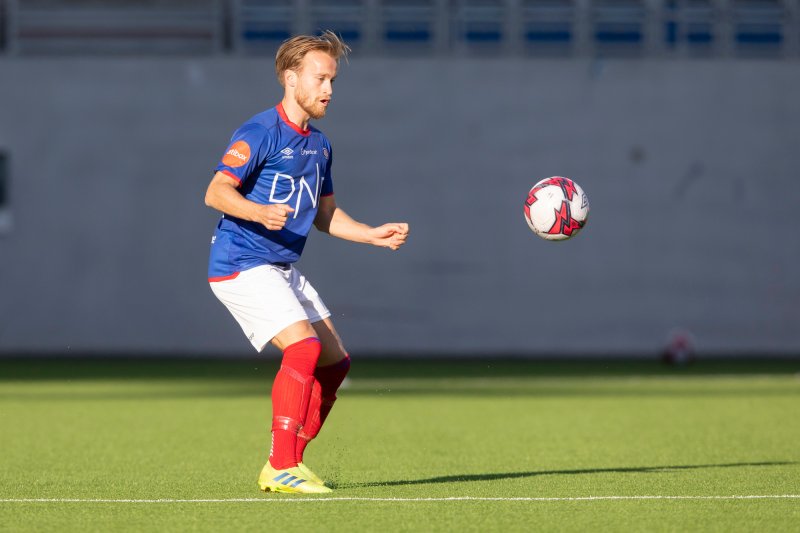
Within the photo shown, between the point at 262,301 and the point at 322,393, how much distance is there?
685mm

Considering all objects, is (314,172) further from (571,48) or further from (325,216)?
(571,48)

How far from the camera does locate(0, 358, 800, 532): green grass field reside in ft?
17.3

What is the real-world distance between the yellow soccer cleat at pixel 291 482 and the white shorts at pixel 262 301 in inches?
21.1

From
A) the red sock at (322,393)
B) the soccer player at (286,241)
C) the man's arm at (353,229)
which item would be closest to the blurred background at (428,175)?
the man's arm at (353,229)

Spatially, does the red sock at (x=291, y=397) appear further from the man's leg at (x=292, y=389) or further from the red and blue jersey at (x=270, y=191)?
the red and blue jersey at (x=270, y=191)

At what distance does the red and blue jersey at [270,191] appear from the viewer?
19.3 ft

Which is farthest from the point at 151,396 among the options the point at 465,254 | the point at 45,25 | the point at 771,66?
the point at 771,66

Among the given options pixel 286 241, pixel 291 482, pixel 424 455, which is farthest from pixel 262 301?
pixel 424 455

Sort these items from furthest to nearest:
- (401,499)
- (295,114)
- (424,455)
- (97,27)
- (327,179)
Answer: (97,27) → (424,455) → (327,179) → (295,114) → (401,499)

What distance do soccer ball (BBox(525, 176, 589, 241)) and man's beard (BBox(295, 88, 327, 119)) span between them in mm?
1285

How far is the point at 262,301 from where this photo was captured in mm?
5816

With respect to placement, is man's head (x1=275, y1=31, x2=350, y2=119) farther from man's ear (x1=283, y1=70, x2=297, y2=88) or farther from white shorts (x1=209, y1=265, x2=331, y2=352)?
white shorts (x1=209, y1=265, x2=331, y2=352)

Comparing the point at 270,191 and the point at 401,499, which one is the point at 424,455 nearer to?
the point at 401,499

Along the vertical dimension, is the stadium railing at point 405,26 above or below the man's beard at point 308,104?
above
